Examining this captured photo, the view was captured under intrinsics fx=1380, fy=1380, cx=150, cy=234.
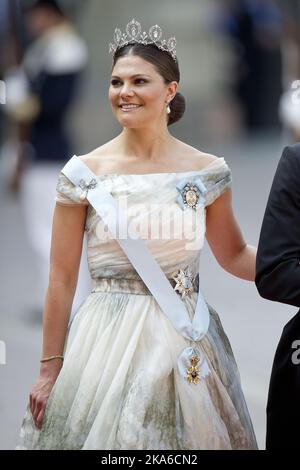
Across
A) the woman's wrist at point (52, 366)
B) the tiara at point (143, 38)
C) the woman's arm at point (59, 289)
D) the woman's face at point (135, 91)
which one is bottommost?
the woman's wrist at point (52, 366)

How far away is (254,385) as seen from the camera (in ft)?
23.0

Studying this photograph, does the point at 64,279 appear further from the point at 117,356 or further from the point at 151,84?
the point at 151,84

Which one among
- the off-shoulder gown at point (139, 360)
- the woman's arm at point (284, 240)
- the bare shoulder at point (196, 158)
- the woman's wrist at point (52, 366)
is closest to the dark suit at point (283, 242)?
the woman's arm at point (284, 240)

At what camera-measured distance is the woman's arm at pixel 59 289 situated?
174 inches

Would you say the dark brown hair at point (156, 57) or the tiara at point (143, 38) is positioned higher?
the tiara at point (143, 38)

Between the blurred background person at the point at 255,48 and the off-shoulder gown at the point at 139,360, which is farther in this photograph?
the blurred background person at the point at 255,48

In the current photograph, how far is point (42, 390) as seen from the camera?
4.45 meters

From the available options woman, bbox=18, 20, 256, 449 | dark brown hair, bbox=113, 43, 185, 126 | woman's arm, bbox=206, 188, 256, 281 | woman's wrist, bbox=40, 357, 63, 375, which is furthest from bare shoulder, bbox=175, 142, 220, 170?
woman's wrist, bbox=40, 357, 63, 375

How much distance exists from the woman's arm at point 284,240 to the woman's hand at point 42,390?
80 cm

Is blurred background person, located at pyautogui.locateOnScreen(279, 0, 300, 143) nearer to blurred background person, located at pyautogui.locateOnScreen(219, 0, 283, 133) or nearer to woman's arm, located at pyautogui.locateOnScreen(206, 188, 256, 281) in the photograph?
woman's arm, located at pyautogui.locateOnScreen(206, 188, 256, 281)

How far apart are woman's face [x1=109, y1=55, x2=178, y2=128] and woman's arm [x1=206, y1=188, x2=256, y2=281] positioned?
1.32 feet

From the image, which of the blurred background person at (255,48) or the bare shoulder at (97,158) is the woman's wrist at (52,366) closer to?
the bare shoulder at (97,158)

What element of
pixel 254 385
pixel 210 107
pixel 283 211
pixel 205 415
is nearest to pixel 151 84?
pixel 283 211
